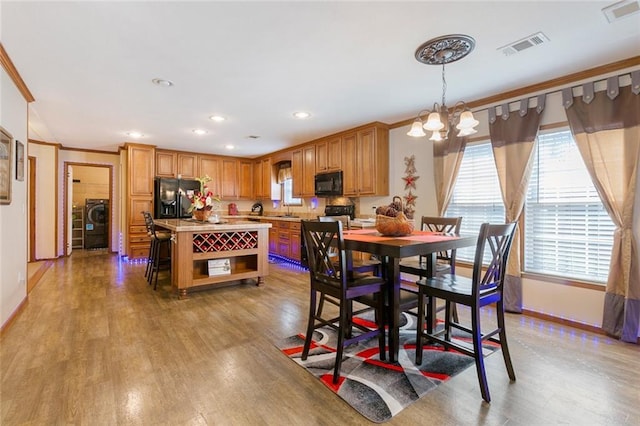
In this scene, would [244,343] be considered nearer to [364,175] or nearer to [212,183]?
[364,175]

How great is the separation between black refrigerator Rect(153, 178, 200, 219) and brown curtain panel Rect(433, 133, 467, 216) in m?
4.67

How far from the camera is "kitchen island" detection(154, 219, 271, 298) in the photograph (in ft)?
12.1

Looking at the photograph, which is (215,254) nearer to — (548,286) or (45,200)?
(548,286)

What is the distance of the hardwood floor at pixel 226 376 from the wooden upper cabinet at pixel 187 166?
3895 mm

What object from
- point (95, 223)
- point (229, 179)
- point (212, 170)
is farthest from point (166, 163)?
point (95, 223)

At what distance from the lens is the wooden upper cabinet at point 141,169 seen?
5.99 meters

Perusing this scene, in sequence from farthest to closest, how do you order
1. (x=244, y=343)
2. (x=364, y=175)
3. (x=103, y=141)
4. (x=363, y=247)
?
(x=103, y=141), (x=364, y=175), (x=244, y=343), (x=363, y=247)

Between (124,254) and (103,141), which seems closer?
(103,141)

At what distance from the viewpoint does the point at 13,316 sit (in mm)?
2984

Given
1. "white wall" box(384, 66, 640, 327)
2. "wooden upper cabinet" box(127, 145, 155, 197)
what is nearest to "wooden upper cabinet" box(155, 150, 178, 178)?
"wooden upper cabinet" box(127, 145, 155, 197)

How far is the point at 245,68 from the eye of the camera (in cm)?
280

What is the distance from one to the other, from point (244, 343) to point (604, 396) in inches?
95.0

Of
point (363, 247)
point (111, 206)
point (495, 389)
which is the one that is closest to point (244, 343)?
point (363, 247)

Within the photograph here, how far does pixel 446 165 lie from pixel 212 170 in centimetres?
Answer: 527
